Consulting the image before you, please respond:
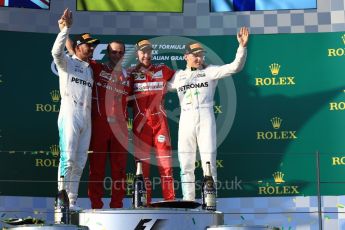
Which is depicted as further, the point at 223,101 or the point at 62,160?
the point at 223,101

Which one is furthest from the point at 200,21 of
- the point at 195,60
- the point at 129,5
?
the point at 195,60

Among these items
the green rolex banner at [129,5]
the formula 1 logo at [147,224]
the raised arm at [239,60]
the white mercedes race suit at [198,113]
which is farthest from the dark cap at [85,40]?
the formula 1 logo at [147,224]

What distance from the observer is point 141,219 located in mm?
4777

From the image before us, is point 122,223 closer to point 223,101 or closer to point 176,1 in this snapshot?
point 223,101

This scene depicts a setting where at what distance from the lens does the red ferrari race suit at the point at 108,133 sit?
21.8ft

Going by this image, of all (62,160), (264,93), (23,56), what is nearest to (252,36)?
(264,93)

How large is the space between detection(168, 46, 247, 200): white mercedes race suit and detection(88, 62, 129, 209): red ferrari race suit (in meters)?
0.47

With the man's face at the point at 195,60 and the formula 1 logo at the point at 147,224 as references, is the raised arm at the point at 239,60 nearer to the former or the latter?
the man's face at the point at 195,60

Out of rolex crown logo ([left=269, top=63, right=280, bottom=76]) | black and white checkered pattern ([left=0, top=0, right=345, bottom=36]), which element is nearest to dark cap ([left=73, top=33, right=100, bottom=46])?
black and white checkered pattern ([left=0, top=0, right=345, bottom=36])

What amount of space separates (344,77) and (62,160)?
124 inches

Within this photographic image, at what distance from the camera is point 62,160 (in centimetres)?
632

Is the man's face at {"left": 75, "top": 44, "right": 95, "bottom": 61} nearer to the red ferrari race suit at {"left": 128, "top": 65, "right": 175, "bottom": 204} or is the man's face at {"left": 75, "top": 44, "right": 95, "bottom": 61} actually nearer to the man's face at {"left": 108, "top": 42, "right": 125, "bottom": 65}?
the man's face at {"left": 108, "top": 42, "right": 125, "bottom": 65}

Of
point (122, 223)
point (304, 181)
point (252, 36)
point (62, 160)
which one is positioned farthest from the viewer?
point (252, 36)

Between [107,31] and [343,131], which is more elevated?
[107,31]
